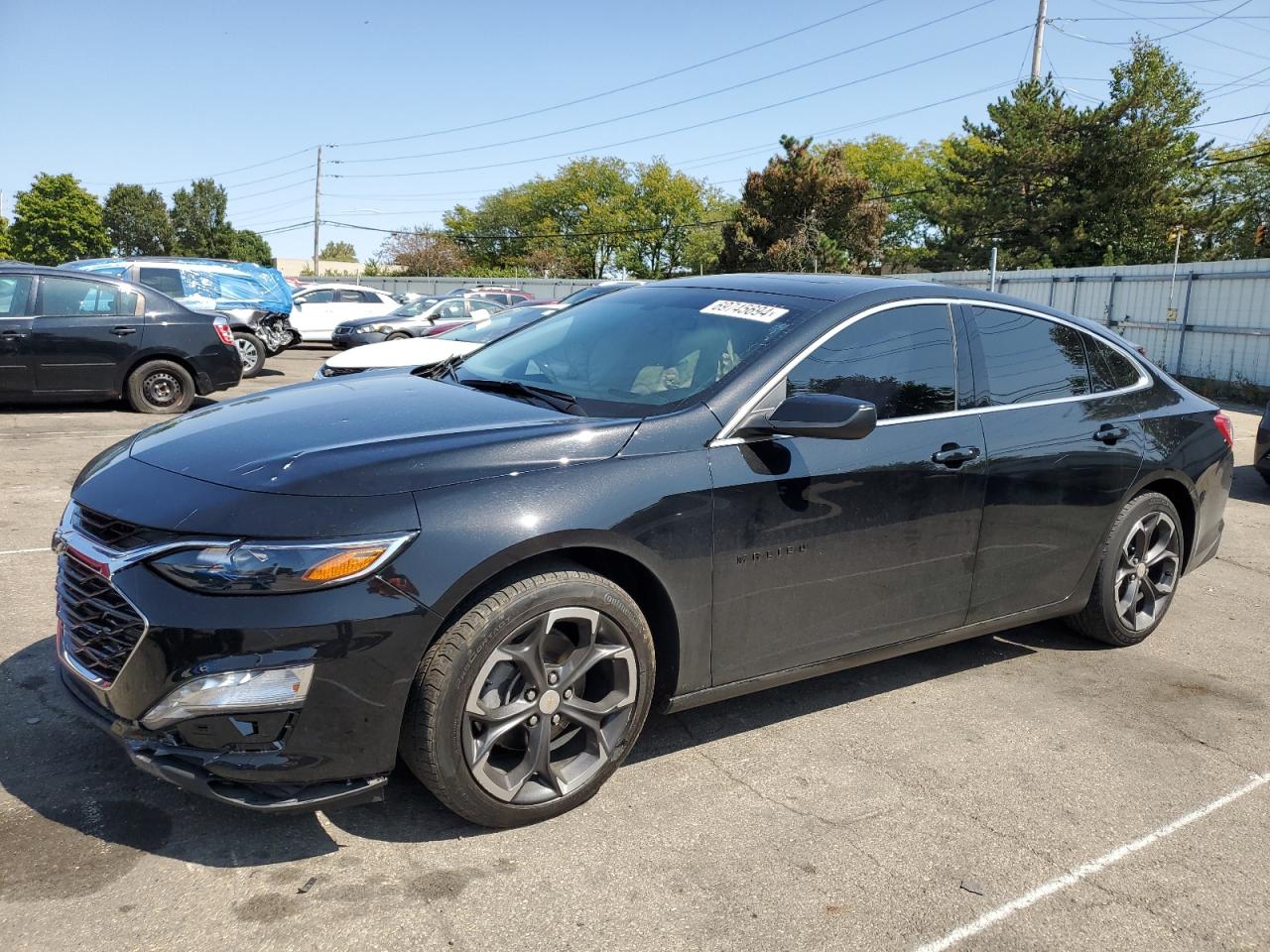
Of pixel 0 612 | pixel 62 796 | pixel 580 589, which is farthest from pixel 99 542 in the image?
pixel 0 612

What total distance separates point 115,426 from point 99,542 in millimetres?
8362

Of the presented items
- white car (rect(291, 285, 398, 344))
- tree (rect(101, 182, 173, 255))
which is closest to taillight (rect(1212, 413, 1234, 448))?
white car (rect(291, 285, 398, 344))

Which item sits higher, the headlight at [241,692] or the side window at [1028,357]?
the side window at [1028,357]

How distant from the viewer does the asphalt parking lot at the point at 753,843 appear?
257cm

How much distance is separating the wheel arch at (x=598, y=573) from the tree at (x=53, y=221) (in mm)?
86662

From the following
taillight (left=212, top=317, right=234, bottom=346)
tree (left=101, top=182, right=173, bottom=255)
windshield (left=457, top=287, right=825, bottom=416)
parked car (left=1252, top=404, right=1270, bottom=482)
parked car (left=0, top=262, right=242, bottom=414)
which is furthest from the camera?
tree (left=101, top=182, right=173, bottom=255)

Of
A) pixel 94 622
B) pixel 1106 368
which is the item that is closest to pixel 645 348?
pixel 94 622

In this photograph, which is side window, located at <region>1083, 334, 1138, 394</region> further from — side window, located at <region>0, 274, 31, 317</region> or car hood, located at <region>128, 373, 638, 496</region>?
side window, located at <region>0, 274, 31, 317</region>

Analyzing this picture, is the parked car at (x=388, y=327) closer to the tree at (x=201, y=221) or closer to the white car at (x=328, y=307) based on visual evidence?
the white car at (x=328, y=307)

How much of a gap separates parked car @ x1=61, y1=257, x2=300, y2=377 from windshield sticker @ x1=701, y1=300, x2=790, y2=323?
12691 mm

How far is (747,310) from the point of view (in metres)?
3.81

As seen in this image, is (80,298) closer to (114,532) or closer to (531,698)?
(114,532)

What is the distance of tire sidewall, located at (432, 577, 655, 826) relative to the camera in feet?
9.11

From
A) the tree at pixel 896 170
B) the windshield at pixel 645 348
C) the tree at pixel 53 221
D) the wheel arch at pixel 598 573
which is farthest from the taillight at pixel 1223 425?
the tree at pixel 53 221
